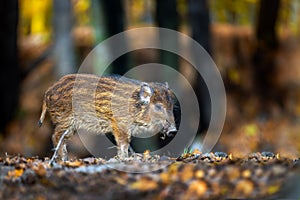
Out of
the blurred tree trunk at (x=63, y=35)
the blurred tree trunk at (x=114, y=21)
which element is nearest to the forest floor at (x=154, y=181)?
the blurred tree trunk at (x=114, y=21)

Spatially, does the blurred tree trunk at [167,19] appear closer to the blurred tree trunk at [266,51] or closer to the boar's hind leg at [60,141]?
the blurred tree trunk at [266,51]

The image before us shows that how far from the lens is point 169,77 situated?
767 inches

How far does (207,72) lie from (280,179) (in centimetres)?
1478

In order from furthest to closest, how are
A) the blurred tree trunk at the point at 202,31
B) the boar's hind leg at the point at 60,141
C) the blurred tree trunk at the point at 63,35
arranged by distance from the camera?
1. the blurred tree trunk at the point at 202,31
2. the blurred tree trunk at the point at 63,35
3. the boar's hind leg at the point at 60,141

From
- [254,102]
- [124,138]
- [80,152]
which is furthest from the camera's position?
[254,102]

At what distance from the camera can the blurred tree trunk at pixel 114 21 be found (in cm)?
1641

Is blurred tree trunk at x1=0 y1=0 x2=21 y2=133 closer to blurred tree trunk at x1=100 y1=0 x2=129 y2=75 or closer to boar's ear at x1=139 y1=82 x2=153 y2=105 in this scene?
blurred tree trunk at x1=100 y1=0 x2=129 y2=75

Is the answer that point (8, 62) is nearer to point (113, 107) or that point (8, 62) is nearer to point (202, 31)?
point (202, 31)

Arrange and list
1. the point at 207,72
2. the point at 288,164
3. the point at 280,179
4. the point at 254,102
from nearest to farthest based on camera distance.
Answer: the point at 280,179 < the point at 288,164 < the point at 207,72 < the point at 254,102

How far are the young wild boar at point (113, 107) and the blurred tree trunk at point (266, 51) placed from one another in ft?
56.1

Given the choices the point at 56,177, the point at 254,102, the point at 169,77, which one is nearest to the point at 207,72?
the point at 169,77

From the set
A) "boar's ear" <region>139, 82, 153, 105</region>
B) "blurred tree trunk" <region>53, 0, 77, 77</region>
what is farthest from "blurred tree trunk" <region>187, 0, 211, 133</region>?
"boar's ear" <region>139, 82, 153, 105</region>

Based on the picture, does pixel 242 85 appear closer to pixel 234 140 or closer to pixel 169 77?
pixel 234 140

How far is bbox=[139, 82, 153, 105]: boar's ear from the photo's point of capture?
6.79 meters
